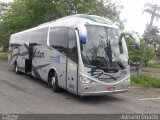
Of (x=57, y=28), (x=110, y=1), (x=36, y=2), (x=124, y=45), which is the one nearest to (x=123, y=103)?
(x=124, y=45)

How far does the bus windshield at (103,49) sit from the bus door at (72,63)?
47 centimetres

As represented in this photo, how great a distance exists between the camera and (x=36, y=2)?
32.6 m

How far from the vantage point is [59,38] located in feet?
44.4

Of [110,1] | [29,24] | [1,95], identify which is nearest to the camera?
[1,95]

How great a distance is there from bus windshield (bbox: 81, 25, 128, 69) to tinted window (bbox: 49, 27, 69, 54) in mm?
1425

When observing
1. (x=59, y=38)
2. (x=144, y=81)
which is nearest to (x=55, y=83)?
(x=59, y=38)

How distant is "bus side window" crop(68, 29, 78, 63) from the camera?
1161cm

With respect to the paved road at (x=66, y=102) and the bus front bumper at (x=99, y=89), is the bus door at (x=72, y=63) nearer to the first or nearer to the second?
the bus front bumper at (x=99, y=89)

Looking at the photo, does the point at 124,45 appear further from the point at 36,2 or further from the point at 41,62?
the point at 36,2

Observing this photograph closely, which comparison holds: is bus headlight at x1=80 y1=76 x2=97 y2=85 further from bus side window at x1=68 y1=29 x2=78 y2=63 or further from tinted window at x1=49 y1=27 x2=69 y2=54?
tinted window at x1=49 y1=27 x2=69 y2=54

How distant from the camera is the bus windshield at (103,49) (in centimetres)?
1134

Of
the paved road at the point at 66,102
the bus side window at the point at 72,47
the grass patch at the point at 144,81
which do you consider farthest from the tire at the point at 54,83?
the grass patch at the point at 144,81

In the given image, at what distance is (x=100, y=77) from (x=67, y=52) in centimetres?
196

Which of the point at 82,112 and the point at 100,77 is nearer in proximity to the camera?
the point at 82,112
